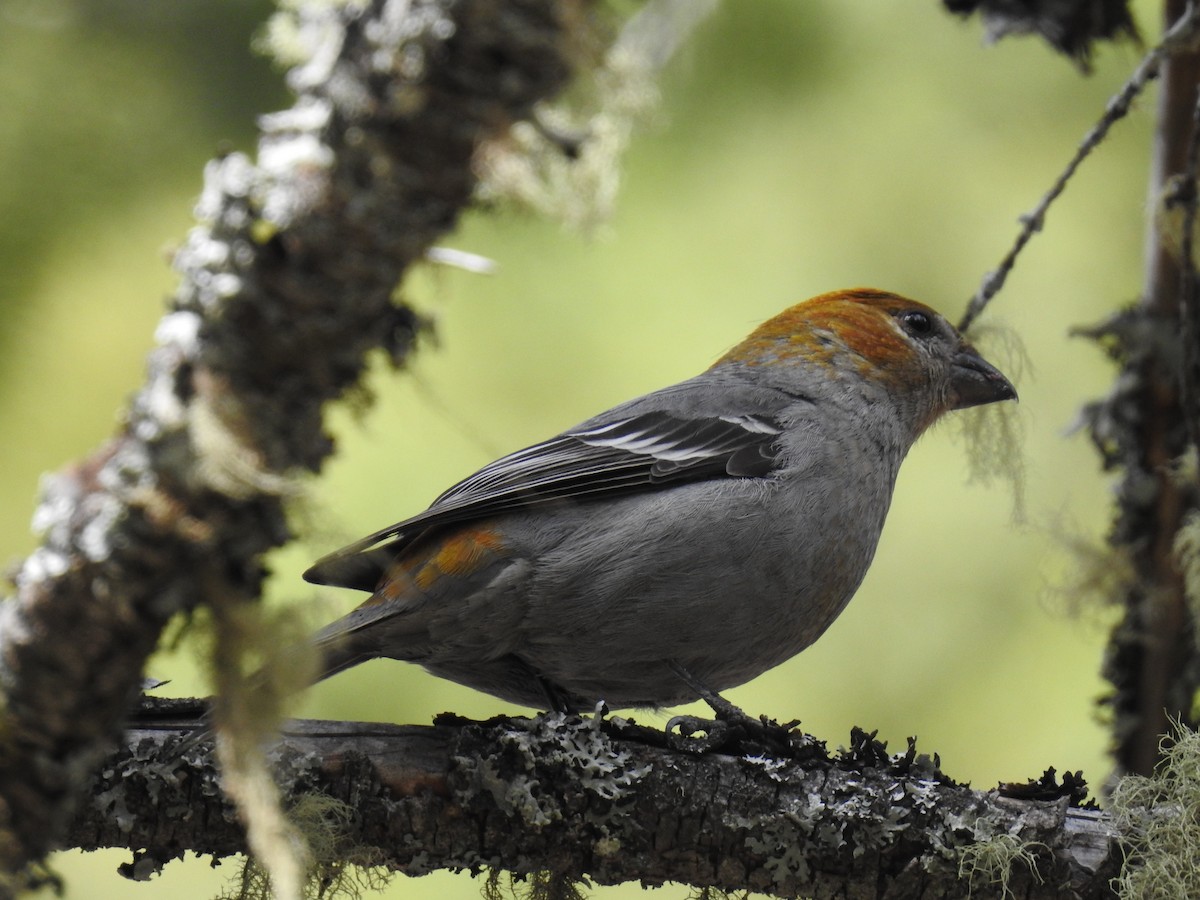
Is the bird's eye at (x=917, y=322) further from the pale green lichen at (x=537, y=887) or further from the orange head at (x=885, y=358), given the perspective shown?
the pale green lichen at (x=537, y=887)

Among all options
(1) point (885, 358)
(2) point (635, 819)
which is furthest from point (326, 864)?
(1) point (885, 358)

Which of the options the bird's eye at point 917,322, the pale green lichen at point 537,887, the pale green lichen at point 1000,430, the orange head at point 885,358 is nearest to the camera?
the pale green lichen at point 537,887

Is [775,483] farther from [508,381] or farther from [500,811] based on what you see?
[508,381]

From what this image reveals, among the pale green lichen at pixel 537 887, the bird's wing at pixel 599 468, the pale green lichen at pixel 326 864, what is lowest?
the pale green lichen at pixel 537 887

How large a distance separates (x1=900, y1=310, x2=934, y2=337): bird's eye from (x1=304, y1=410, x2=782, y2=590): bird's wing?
0.90 m

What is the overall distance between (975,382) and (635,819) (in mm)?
2341

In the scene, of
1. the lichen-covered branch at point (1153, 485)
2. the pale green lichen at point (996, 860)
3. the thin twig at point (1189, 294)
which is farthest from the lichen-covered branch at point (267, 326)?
the lichen-covered branch at point (1153, 485)

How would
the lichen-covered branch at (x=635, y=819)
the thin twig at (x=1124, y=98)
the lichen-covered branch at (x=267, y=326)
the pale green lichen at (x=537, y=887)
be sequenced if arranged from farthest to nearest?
1. the thin twig at (x=1124, y=98)
2. the pale green lichen at (x=537, y=887)
3. the lichen-covered branch at (x=635, y=819)
4. the lichen-covered branch at (x=267, y=326)

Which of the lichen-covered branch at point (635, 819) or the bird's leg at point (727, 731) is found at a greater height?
the bird's leg at point (727, 731)

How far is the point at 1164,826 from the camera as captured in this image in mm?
2717

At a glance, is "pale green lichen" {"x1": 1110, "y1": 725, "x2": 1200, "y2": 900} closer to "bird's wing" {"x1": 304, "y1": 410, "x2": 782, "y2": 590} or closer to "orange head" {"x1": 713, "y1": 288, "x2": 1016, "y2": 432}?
"bird's wing" {"x1": 304, "y1": 410, "x2": 782, "y2": 590}

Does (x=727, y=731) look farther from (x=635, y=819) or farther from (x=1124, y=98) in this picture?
(x=1124, y=98)

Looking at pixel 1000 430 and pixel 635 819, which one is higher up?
pixel 1000 430

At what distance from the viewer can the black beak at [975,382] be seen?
4363mm
